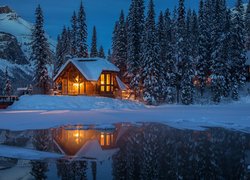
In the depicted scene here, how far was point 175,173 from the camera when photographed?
10164mm

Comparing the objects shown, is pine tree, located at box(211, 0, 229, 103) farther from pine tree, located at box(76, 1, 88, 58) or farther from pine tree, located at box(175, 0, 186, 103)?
pine tree, located at box(76, 1, 88, 58)

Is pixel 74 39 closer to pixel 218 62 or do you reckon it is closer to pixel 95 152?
pixel 218 62

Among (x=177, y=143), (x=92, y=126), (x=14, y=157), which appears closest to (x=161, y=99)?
(x=92, y=126)

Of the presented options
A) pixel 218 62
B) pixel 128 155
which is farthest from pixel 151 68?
pixel 128 155

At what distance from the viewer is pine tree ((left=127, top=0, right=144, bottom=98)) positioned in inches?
2124

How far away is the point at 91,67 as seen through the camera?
50.8m

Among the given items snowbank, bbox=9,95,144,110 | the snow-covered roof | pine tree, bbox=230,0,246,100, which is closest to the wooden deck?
snowbank, bbox=9,95,144,110

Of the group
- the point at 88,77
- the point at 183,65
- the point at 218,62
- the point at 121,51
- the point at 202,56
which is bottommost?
the point at 88,77

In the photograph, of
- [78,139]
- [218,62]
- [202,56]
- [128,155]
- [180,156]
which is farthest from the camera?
[202,56]

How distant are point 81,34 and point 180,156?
51.4 m

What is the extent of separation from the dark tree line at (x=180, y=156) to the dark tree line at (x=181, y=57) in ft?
110

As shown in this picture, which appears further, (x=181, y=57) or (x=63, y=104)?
(x=181, y=57)

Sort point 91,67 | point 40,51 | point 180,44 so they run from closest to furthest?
point 91,67, point 40,51, point 180,44

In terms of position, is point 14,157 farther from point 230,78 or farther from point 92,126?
point 230,78
